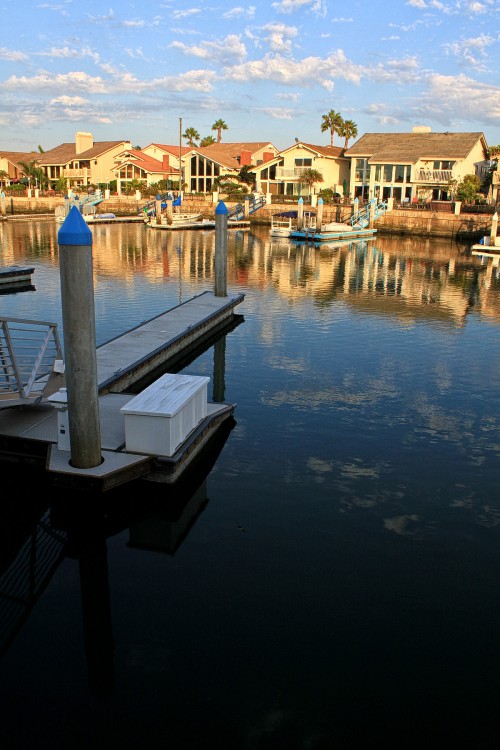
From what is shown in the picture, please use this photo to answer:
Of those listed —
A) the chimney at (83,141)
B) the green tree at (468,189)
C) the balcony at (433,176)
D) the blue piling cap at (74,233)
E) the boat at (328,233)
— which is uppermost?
the chimney at (83,141)

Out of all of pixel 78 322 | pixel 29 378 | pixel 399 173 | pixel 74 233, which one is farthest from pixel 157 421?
pixel 399 173

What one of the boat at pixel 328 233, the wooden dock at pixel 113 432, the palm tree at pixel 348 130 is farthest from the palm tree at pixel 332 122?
the wooden dock at pixel 113 432

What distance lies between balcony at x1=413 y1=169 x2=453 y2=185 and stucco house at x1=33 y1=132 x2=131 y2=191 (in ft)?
154

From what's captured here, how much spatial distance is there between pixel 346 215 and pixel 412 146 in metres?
13.3

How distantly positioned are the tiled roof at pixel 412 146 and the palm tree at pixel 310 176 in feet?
14.3

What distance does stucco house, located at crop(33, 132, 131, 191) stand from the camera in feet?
333

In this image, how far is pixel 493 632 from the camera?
293 inches

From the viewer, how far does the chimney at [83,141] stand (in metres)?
106

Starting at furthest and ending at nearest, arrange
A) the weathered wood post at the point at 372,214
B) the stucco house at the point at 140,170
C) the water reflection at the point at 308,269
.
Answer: the stucco house at the point at 140,170 → the weathered wood post at the point at 372,214 → the water reflection at the point at 308,269

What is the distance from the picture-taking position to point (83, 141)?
107m

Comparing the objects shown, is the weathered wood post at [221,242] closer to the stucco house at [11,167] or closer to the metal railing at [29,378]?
the metal railing at [29,378]

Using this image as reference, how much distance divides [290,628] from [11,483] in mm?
5556

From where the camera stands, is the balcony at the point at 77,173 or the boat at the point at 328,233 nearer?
the boat at the point at 328,233

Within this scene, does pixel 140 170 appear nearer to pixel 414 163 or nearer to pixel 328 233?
pixel 414 163
